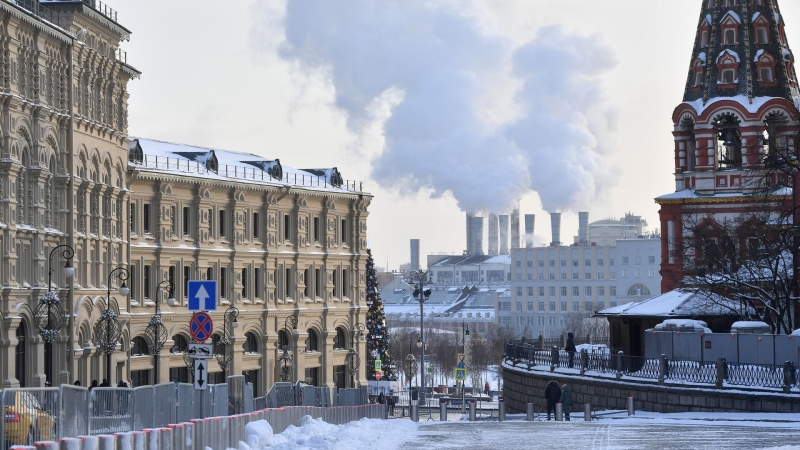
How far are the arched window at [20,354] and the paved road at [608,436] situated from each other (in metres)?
18.3

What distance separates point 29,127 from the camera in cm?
5034

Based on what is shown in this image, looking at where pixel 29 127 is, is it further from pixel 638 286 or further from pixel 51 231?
pixel 638 286

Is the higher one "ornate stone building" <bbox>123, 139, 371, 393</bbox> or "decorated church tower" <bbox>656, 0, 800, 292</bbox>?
"decorated church tower" <bbox>656, 0, 800, 292</bbox>

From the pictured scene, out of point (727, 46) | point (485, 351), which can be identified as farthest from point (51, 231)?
point (485, 351)

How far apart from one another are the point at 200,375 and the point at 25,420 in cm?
755

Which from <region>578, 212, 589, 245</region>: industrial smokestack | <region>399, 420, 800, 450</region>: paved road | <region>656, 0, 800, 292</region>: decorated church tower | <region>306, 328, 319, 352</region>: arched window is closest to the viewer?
<region>399, 420, 800, 450</region>: paved road

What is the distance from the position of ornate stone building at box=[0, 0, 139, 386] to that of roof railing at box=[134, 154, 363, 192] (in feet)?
21.3

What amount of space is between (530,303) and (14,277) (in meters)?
146

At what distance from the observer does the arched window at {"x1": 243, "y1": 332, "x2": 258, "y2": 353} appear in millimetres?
76125

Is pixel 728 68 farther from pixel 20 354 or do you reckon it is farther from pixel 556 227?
pixel 556 227

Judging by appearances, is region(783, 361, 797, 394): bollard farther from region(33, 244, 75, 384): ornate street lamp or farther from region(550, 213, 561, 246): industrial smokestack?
region(550, 213, 561, 246): industrial smokestack

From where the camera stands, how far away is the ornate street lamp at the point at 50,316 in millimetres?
44094

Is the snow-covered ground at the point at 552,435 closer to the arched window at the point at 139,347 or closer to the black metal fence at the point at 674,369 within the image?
the black metal fence at the point at 674,369

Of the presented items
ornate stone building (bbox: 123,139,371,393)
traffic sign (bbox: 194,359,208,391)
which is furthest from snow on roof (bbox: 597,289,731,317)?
traffic sign (bbox: 194,359,208,391)
